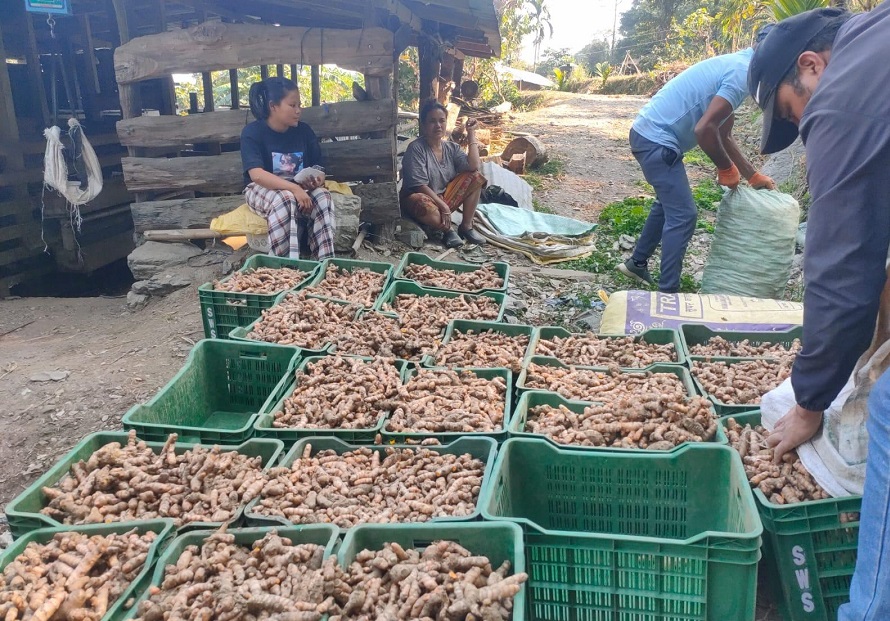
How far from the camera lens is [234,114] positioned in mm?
7242

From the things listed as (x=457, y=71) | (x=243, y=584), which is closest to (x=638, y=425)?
(x=243, y=584)

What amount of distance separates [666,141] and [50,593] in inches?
199

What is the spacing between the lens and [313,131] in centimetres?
694

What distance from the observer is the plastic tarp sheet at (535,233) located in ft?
26.6

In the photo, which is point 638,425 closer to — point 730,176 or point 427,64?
point 730,176

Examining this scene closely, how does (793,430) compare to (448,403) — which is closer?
(793,430)

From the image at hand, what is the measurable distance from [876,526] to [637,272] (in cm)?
485

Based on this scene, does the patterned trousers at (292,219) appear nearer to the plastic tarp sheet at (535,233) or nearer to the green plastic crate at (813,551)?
the plastic tarp sheet at (535,233)

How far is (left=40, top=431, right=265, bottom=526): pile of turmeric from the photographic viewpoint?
2.57 meters

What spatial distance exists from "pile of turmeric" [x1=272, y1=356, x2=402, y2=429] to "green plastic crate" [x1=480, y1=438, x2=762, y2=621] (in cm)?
81

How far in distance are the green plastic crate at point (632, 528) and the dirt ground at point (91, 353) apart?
0.55m

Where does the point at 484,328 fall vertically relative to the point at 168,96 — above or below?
below

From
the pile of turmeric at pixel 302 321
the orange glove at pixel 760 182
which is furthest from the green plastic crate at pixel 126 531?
the orange glove at pixel 760 182

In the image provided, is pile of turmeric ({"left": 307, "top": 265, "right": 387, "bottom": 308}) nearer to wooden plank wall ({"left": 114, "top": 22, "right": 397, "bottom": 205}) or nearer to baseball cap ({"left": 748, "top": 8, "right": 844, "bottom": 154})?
wooden plank wall ({"left": 114, "top": 22, "right": 397, "bottom": 205})
